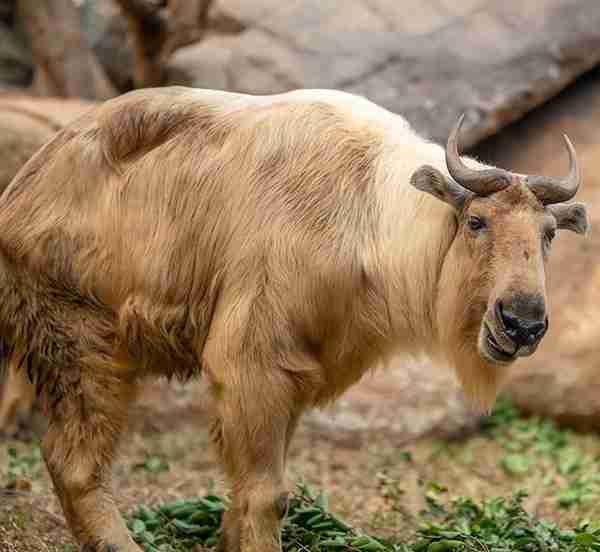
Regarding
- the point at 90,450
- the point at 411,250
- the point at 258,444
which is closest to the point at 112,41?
the point at 90,450

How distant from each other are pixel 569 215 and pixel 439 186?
0.57m

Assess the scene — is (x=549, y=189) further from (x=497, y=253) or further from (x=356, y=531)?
(x=356, y=531)

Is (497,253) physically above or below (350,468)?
above

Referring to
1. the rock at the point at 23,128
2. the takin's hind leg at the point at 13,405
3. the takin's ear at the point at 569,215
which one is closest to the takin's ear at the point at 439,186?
the takin's ear at the point at 569,215

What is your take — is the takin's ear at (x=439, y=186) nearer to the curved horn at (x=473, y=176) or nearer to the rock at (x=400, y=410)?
the curved horn at (x=473, y=176)

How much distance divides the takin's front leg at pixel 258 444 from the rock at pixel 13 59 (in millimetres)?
6775

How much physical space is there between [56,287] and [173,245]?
20.7 inches

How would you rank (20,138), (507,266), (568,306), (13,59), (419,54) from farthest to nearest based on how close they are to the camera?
(13,59)
(419,54)
(568,306)
(20,138)
(507,266)

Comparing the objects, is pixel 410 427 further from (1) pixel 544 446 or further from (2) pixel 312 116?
(2) pixel 312 116

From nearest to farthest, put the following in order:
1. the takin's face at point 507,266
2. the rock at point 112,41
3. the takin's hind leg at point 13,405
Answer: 1. the takin's face at point 507,266
2. the takin's hind leg at point 13,405
3. the rock at point 112,41

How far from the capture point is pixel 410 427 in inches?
297

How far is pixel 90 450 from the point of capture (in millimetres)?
4691

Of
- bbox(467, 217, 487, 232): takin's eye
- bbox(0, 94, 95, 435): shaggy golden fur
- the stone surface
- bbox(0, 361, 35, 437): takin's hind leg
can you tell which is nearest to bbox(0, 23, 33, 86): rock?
the stone surface

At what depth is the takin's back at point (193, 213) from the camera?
4395 mm
